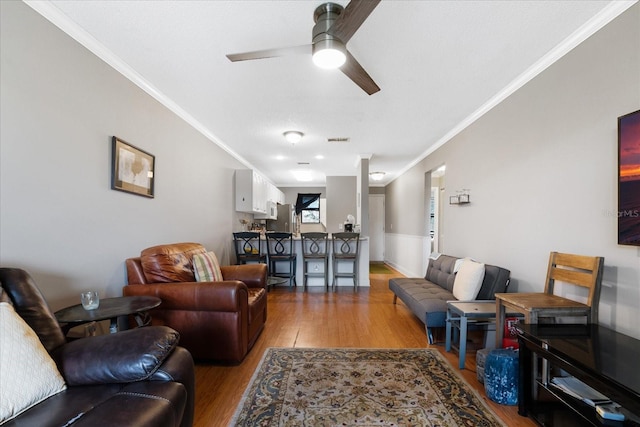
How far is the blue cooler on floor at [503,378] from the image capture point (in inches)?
68.2

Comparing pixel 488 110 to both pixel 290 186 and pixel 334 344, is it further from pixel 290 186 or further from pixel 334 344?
pixel 290 186

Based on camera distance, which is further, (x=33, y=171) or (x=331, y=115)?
(x=331, y=115)

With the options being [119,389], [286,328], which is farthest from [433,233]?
[119,389]

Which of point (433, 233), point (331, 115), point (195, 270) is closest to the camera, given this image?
point (195, 270)

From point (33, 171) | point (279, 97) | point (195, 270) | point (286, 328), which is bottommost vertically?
point (286, 328)

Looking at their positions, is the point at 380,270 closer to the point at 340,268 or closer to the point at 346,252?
the point at 340,268

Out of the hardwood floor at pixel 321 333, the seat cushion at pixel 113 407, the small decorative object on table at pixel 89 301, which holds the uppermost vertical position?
the small decorative object on table at pixel 89 301

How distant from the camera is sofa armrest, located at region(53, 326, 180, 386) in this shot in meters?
1.15

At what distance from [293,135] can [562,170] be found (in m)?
3.04

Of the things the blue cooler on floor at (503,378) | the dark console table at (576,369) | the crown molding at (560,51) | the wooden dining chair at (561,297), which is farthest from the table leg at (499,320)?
the crown molding at (560,51)

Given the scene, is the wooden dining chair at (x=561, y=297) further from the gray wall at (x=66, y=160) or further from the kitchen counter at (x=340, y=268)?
the kitchen counter at (x=340, y=268)

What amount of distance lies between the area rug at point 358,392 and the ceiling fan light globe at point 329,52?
216 centimetres

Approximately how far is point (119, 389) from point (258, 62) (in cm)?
225

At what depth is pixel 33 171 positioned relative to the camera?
161cm
